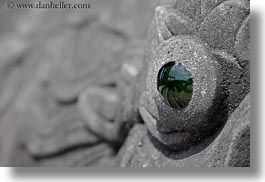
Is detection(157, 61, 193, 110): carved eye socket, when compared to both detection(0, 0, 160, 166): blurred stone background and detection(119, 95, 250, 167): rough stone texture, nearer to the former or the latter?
detection(119, 95, 250, 167): rough stone texture

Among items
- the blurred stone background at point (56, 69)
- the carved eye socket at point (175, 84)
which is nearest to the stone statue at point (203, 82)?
the carved eye socket at point (175, 84)

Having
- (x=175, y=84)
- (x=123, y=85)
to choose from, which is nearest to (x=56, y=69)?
(x=123, y=85)

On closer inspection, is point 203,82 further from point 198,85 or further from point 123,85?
point 123,85

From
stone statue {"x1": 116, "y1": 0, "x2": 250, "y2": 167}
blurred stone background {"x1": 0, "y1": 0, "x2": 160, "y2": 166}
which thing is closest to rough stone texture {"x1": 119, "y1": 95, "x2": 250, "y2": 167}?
stone statue {"x1": 116, "y1": 0, "x2": 250, "y2": 167}

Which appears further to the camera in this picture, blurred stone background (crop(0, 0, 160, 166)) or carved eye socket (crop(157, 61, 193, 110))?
blurred stone background (crop(0, 0, 160, 166))

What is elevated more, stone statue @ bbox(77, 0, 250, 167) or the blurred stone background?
stone statue @ bbox(77, 0, 250, 167)

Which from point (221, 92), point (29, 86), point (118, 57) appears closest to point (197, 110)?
point (221, 92)
